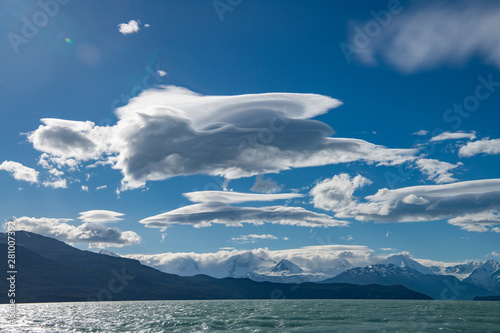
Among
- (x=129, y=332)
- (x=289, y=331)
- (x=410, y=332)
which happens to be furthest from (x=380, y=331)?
(x=129, y=332)

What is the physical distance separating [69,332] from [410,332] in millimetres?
97791

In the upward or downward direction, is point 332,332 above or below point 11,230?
below

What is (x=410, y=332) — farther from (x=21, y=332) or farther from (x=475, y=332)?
(x=21, y=332)

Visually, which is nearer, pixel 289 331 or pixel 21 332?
pixel 289 331

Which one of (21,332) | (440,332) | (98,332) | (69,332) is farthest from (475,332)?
(21,332)

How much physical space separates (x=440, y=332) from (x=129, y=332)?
3413 inches

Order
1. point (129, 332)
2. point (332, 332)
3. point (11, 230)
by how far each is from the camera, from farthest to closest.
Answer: point (11, 230)
point (129, 332)
point (332, 332)

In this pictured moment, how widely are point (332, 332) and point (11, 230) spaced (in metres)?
132

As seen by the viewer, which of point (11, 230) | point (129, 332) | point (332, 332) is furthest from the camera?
point (11, 230)

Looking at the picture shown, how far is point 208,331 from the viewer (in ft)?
382

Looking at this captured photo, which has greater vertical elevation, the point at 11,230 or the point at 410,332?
the point at 11,230

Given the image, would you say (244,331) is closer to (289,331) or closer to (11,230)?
(289,331)

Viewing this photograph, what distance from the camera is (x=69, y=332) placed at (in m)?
124

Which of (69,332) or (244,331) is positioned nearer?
(244,331)
